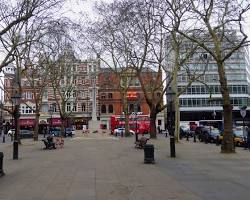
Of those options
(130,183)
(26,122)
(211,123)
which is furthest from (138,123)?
(130,183)

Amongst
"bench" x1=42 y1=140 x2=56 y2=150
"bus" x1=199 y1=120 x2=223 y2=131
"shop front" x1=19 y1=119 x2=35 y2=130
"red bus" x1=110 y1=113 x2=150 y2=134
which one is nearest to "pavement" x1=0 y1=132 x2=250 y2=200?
"bench" x1=42 y1=140 x2=56 y2=150

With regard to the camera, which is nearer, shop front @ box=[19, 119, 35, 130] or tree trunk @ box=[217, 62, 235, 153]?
tree trunk @ box=[217, 62, 235, 153]

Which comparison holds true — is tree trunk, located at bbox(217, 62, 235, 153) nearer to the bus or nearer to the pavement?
the pavement

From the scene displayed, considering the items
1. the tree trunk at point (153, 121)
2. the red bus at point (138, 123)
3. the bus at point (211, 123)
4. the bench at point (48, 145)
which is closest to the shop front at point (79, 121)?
the red bus at point (138, 123)

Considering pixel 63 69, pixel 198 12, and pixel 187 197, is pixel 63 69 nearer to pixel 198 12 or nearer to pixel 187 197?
pixel 198 12

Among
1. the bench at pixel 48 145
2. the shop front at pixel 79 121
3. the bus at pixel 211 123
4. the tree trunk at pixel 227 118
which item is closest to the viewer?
the tree trunk at pixel 227 118

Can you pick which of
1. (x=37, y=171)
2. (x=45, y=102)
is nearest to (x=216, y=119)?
(x=45, y=102)

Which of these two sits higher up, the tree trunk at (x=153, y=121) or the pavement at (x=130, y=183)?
the tree trunk at (x=153, y=121)

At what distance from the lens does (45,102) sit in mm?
113438

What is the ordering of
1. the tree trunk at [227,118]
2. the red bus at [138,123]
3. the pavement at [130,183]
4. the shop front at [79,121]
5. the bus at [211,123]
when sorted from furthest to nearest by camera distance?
the shop front at [79,121] → the bus at [211,123] → the red bus at [138,123] → the tree trunk at [227,118] → the pavement at [130,183]

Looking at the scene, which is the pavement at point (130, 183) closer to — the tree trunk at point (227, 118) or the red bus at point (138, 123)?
the tree trunk at point (227, 118)

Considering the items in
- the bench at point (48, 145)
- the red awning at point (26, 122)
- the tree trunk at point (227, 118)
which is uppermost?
the red awning at point (26, 122)

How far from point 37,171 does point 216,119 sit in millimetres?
94715

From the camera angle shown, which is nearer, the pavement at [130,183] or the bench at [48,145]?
the pavement at [130,183]
